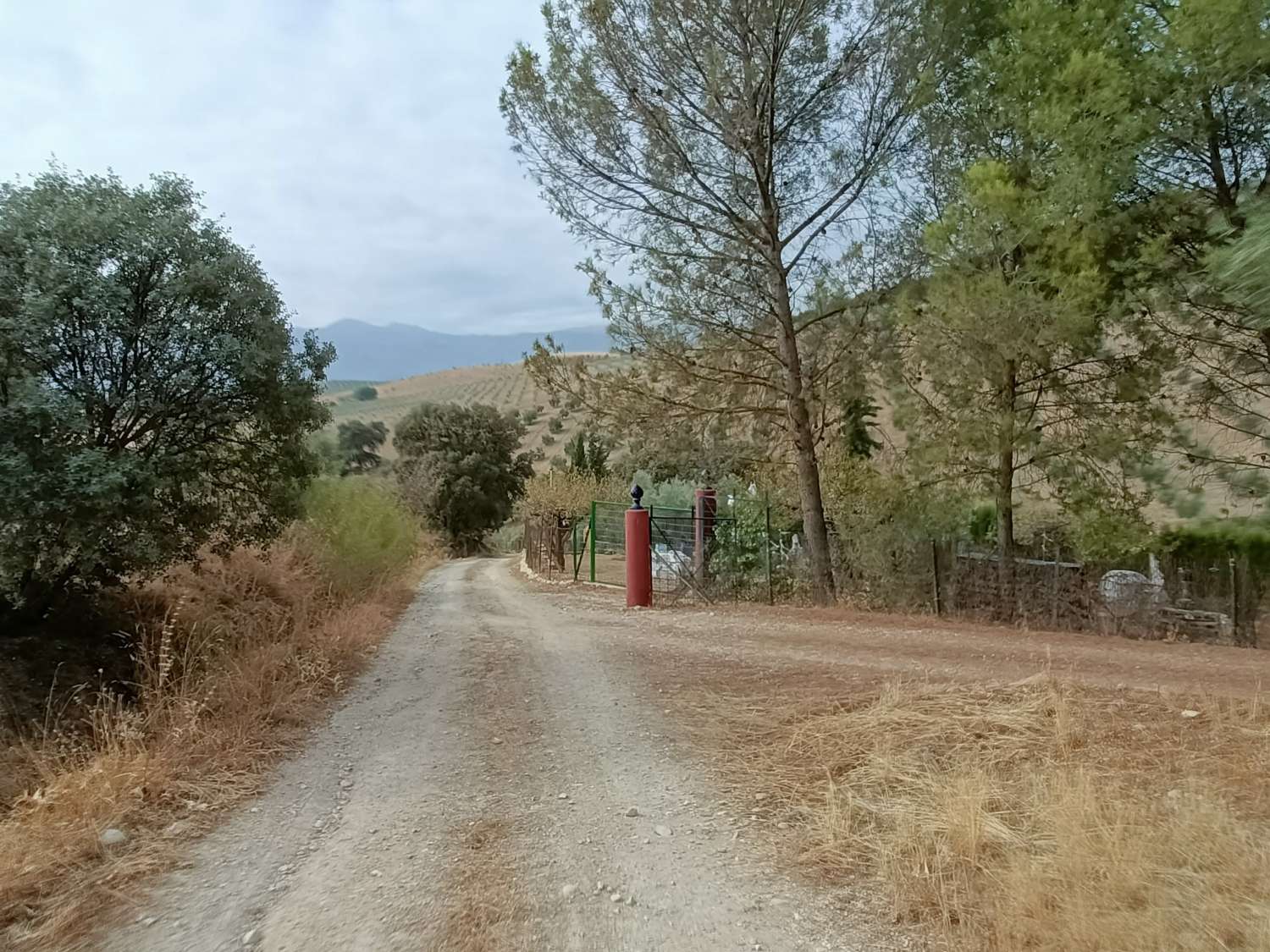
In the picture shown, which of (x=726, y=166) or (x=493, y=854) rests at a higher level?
(x=726, y=166)

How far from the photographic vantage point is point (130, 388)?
7.39 metres

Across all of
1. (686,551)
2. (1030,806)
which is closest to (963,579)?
(686,551)

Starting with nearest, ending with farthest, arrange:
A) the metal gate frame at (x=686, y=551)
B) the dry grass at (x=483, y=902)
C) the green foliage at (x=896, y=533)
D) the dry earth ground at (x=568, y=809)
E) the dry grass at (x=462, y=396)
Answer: the dry grass at (x=483, y=902)
the dry earth ground at (x=568, y=809)
the green foliage at (x=896, y=533)
the metal gate frame at (x=686, y=551)
the dry grass at (x=462, y=396)

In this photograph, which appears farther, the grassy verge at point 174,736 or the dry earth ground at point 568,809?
the grassy verge at point 174,736

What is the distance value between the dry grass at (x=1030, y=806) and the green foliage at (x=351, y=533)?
380 inches

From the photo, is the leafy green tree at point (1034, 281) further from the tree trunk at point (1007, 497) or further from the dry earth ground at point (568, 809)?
the dry earth ground at point (568, 809)

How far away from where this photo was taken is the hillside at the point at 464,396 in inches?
2857

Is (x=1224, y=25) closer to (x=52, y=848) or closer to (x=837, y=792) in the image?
(x=837, y=792)

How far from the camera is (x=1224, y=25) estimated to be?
6734 millimetres

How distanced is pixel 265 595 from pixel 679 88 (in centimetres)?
963

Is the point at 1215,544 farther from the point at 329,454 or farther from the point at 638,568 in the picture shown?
the point at 329,454

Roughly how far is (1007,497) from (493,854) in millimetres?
10742

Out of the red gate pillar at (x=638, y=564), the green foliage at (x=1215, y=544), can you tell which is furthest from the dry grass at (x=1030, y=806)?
the red gate pillar at (x=638, y=564)

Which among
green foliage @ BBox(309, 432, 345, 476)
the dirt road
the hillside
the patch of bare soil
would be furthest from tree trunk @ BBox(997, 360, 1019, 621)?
the hillside
